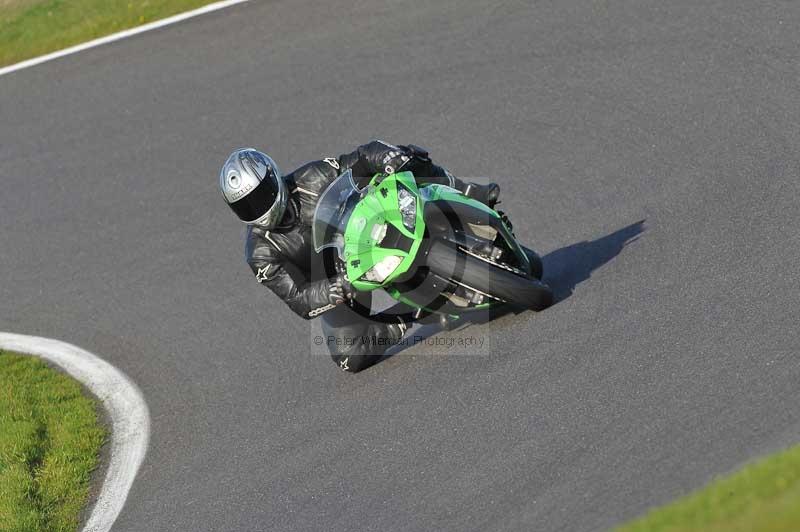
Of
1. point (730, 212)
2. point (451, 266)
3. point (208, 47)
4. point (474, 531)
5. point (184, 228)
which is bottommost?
point (474, 531)

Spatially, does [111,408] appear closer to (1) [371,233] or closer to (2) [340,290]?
(2) [340,290]

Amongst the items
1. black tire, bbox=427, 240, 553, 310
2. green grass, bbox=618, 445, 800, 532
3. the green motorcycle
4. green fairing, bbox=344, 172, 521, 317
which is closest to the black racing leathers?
the green motorcycle

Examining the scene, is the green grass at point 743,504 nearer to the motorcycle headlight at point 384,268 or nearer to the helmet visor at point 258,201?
the motorcycle headlight at point 384,268

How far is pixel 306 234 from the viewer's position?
820 cm

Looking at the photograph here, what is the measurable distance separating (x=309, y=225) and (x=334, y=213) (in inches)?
24.9

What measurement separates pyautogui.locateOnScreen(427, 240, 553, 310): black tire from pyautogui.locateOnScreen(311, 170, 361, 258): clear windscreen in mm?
659

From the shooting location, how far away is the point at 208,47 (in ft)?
46.5

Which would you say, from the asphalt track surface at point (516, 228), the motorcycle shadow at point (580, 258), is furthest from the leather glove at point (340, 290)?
the motorcycle shadow at point (580, 258)

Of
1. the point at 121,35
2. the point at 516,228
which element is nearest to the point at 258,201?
the point at 516,228

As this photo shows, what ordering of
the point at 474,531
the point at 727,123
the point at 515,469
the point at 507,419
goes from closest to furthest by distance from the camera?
the point at 474,531, the point at 515,469, the point at 507,419, the point at 727,123

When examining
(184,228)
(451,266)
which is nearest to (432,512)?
(451,266)

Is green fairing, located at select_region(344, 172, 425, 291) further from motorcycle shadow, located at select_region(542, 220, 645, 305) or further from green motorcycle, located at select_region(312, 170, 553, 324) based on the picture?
motorcycle shadow, located at select_region(542, 220, 645, 305)

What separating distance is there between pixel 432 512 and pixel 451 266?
5.37ft

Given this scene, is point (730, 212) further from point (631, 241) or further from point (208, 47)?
point (208, 47)
